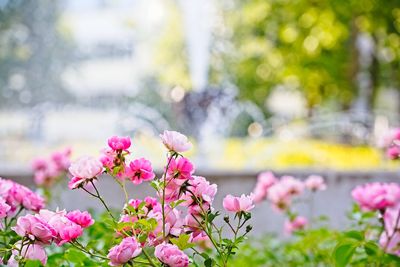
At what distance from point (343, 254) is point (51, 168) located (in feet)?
3.12

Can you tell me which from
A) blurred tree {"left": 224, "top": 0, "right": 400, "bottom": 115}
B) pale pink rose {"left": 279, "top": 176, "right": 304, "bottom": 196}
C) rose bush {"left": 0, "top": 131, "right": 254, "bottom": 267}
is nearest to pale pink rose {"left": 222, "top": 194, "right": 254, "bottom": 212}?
rose bush {"left": 0, "top": 131, "right": 254, "bottom": 267}

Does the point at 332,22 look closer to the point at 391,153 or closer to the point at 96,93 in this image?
the point at 96,93

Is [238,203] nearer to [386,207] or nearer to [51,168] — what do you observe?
[386,207]

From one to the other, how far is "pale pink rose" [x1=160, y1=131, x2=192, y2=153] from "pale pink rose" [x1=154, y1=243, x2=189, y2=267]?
0.40 feet

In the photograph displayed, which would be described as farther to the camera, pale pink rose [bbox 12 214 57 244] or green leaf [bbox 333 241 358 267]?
green leaf [bbox 333 241 358 267]

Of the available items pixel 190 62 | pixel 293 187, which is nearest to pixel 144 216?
pixel 293 187

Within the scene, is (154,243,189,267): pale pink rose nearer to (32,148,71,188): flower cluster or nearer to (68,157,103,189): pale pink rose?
(68,157,103,189): pale pink rose

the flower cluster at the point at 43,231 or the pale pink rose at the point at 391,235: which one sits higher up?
the pale pink rose at the point at 391,235

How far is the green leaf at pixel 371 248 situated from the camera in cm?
119

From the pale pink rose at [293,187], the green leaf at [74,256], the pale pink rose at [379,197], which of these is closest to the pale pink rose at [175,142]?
the green leaf at [74,256]

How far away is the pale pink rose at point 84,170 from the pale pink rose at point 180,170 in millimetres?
83

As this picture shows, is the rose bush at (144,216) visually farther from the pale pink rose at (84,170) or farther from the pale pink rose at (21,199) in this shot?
the pale pink rose at (21,199)

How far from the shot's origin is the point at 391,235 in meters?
1.25

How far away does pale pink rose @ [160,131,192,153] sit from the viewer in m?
0.89
